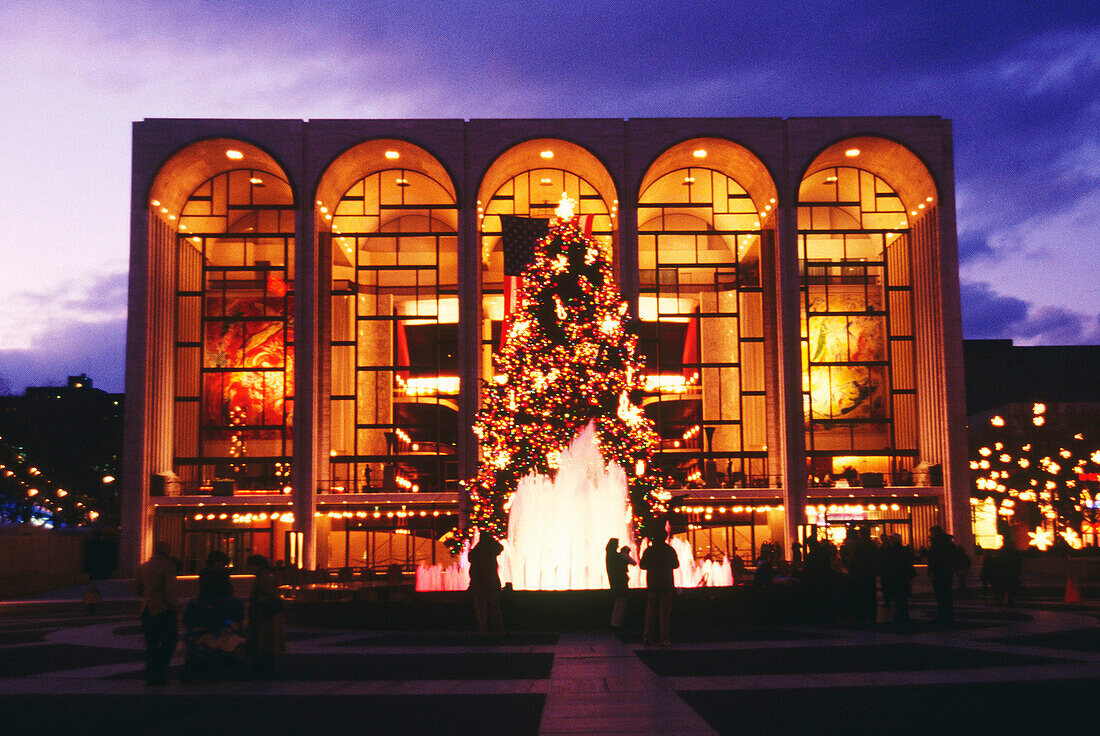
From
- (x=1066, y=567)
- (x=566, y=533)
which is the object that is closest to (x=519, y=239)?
(x=566, y=533)

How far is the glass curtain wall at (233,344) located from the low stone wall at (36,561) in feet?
21.5

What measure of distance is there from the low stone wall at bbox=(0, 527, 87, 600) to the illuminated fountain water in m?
20.0

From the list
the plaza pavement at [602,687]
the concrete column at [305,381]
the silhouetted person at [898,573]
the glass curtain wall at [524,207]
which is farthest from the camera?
the glass curtain wall at [524,207]

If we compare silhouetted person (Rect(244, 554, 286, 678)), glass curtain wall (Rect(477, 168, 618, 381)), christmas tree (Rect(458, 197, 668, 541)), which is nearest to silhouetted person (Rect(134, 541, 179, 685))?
silhouetted person (Rect(244, 554, 286, 678))

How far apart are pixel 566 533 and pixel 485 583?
6.95 m

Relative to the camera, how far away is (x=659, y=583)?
1532 cm

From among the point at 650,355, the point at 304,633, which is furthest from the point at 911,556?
the point at 650,355

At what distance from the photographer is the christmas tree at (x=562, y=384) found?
3016 centimetres

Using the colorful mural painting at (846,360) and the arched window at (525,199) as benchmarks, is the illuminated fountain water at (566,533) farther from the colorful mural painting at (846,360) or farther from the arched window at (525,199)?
the colorful mural painting at (846,360)

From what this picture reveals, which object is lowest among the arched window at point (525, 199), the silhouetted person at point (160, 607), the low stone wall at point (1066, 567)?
the low stone wall at point (1066, 567)

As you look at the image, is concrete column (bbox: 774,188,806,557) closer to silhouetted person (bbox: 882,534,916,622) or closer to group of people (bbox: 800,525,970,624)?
group of people (bbox: 800,525,970,624)

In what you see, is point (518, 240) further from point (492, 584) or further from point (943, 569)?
point (943, 569)

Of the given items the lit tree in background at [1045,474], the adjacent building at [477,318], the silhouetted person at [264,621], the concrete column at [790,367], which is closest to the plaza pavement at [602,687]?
the silhouetted person at [264,621]

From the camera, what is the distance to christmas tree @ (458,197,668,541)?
3016cm
